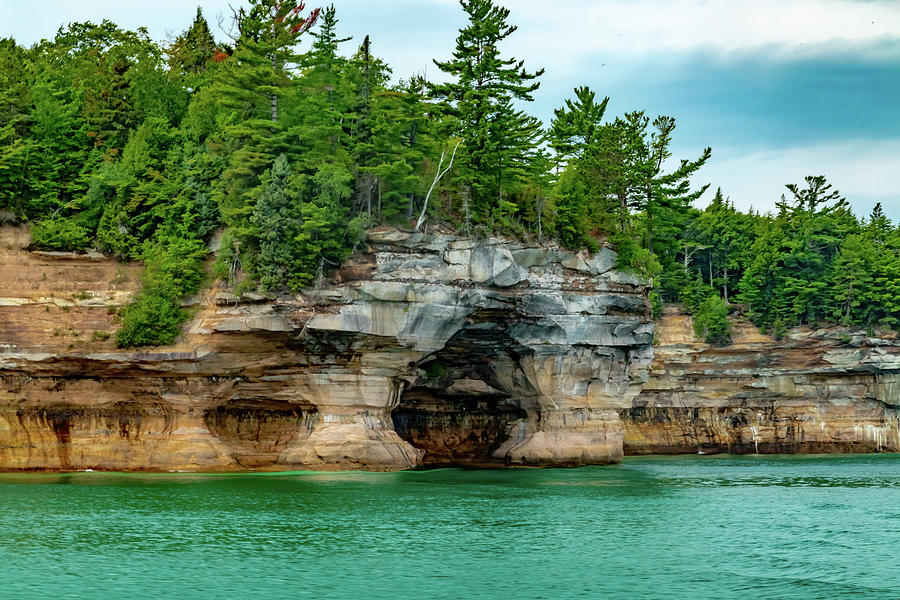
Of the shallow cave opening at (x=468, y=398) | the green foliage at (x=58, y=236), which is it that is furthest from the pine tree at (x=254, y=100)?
the shallow cave opening at (x=468, y=398)

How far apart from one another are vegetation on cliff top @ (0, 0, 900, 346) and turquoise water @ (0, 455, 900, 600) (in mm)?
11247

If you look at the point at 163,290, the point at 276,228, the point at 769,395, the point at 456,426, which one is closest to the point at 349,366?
the point at 276,228

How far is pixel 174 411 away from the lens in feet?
Answer: 142

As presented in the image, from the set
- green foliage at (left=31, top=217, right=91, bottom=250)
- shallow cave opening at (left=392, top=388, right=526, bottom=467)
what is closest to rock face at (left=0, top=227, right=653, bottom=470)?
green foliage at (left=31, top=217, right=91, bottom=250)

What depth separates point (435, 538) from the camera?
2545 cm

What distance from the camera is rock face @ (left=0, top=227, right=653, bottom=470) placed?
42.3 m

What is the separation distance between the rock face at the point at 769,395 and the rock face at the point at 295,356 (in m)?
23.0

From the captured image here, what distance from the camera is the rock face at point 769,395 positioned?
230 ft

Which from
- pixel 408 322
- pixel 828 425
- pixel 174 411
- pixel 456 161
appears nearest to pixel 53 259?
pixel 174 411

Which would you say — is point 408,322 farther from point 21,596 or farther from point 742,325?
point 742,325

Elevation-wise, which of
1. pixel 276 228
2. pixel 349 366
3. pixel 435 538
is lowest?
pixel 435 538

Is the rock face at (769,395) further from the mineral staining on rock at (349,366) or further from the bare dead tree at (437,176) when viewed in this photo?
the bare dead tree at (437,176)

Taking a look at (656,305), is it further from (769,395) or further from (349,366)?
(349,366)

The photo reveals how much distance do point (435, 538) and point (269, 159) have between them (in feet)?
81.1
